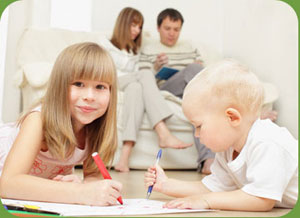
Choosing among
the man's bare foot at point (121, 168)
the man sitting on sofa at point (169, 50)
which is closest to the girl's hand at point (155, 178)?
the man's bare foot at point (121, 168)

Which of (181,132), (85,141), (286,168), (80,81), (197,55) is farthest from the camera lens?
(197,55)

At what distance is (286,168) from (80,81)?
51 cm

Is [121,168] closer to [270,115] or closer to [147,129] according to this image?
[147,129]

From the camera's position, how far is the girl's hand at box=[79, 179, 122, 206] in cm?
69

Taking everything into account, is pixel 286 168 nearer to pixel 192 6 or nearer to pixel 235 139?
pixel 235 139

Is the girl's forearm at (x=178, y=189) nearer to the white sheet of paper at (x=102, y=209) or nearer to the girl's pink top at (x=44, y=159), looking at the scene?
the white sheet of paper at (x=102, y=209)

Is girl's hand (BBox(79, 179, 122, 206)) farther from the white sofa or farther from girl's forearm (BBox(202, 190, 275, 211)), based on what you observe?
the white sofa

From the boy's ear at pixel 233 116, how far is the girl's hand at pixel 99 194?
27 centimetres

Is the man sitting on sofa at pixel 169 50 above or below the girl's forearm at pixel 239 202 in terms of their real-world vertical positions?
above

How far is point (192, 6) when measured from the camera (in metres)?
2.84

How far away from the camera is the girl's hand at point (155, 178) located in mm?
806

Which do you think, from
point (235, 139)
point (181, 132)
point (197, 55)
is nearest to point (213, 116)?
point (235, 139)

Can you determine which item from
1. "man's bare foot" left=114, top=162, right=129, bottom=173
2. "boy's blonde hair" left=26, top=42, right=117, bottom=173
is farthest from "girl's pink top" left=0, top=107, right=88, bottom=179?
"man's bare foot" left=114, top=162, right=129, bottom=173

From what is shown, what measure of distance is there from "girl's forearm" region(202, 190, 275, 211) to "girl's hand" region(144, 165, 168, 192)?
6.1 inches
